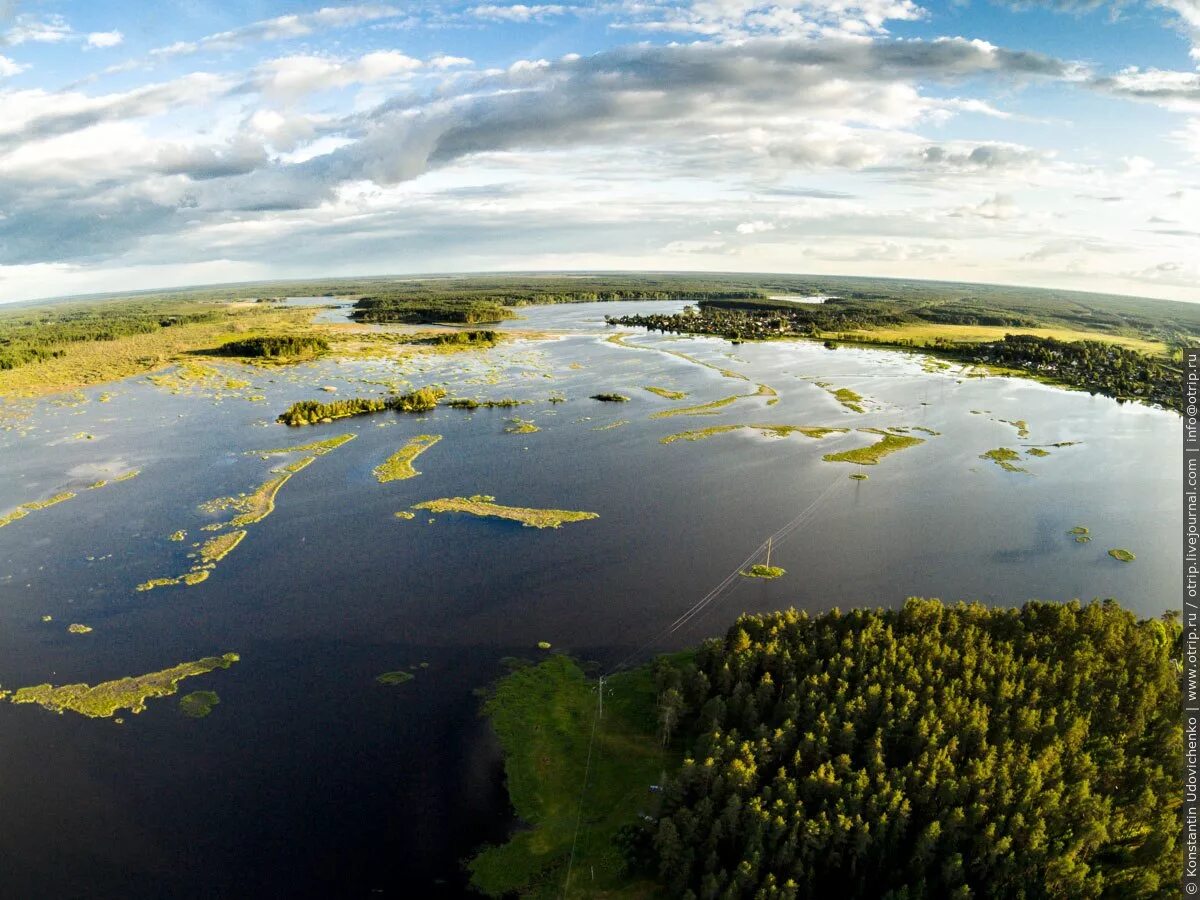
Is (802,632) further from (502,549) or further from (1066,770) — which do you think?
(502,549)

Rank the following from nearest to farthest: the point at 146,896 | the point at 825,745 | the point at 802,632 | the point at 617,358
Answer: the point at 146,896
the point at 825,745
the point at 802,632
the point at 617,358

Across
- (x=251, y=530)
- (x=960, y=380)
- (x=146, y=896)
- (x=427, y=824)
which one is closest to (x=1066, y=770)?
(x=427, y=824)

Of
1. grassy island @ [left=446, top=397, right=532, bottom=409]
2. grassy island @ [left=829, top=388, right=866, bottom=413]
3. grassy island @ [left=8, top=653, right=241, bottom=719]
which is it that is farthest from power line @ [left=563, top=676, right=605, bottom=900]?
grassy island @ [left=829, top=388, right=866, bottom=413]

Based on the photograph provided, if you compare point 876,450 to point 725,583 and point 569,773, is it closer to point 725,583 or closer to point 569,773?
point 725,583

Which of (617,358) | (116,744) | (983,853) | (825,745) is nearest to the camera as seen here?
(983,853)

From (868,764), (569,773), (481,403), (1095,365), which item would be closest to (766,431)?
(481,403)

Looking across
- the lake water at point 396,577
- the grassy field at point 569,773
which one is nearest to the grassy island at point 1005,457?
the lake water at point 396,577
